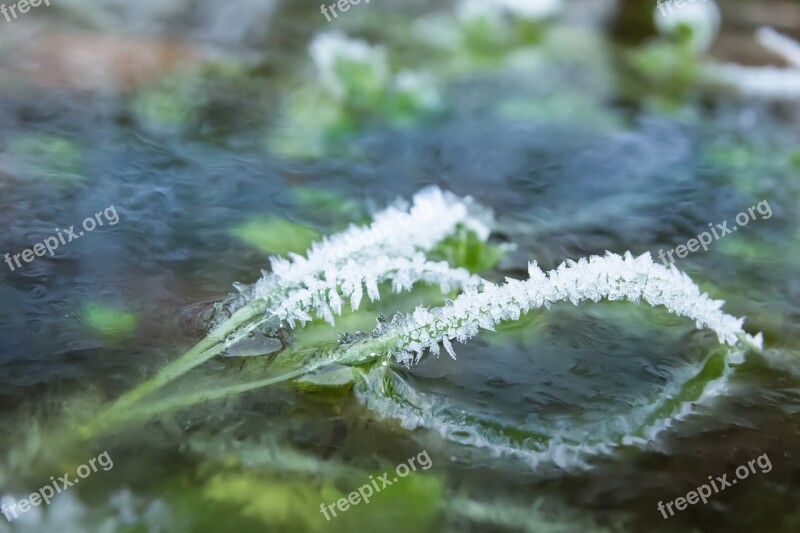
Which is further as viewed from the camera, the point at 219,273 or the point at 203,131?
the point at 203,131

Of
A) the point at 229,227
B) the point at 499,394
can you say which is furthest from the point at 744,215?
the point at 229,227

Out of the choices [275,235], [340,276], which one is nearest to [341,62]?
[275,235]

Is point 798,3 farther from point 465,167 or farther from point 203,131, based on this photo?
point 203,131

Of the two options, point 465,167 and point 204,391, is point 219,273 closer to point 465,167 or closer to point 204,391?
point 204,391

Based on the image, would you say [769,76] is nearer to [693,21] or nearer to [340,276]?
[693,21]

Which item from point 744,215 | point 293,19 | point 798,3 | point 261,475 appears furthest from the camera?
point 798,3

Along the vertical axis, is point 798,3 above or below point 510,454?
above

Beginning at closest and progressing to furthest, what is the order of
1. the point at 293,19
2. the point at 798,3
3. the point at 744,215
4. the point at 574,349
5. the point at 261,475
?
1. the point at 261,475
2. the point at 574,349
3. the point at 744,215
4. the point at 293,19
5. the point at 798,3
